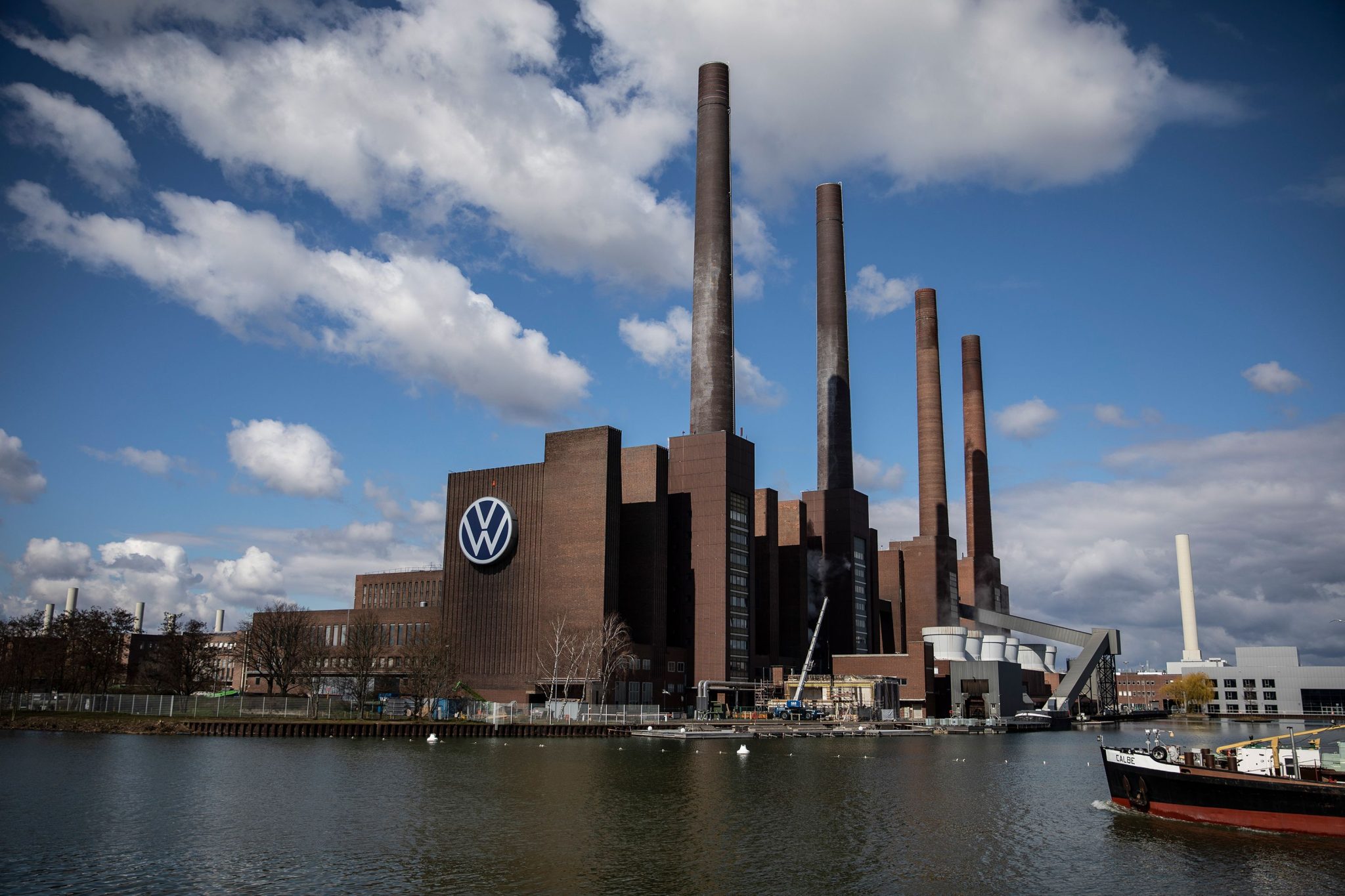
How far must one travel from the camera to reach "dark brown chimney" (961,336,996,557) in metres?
183

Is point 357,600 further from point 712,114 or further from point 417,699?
point 712,114

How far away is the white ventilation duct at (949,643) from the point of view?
15250cm

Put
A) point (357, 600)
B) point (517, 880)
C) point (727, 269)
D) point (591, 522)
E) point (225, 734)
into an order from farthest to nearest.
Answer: point (357, 600), point (727, 269), point (591, 522), point (225, 734), point (517, 880)

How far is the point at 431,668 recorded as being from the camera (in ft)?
347

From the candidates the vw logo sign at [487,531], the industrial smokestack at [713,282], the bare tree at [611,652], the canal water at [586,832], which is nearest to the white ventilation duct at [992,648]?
the industrial smokestack at [713,282]

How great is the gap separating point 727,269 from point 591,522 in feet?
116

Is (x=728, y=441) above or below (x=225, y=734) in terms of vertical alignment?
above

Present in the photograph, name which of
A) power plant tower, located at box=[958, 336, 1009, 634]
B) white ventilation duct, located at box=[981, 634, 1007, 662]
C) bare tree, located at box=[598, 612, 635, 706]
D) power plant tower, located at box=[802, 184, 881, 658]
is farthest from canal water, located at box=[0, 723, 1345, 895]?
power plant tower, located at box=[958, 336, 1009, 634]

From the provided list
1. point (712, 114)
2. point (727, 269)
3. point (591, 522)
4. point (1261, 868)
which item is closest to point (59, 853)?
point (1261, 868)

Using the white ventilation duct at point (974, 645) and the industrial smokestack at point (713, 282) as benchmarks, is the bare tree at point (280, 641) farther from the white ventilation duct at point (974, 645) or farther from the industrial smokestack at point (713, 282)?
the white ventilation duct at point (974, 645)

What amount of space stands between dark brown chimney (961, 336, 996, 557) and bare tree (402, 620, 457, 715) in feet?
324

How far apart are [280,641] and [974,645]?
96.8m

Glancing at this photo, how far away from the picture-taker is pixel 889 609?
174375 mm

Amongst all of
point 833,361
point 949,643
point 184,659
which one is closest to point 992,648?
point 949,643
